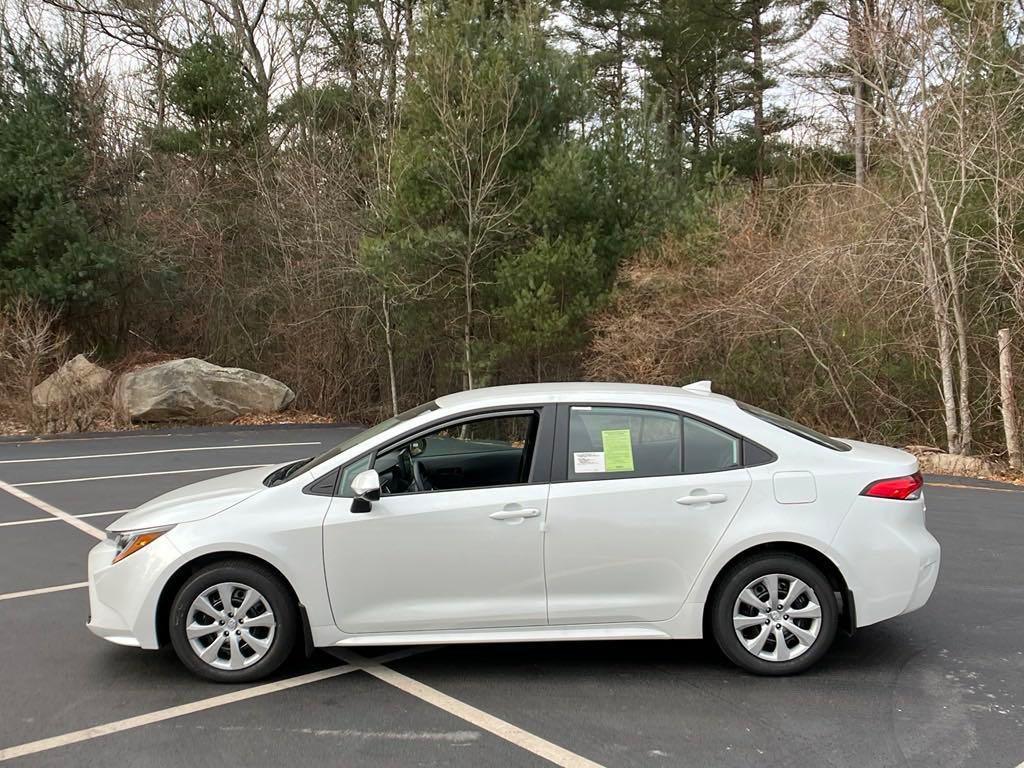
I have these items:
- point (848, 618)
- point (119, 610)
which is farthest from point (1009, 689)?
point (119, 610)

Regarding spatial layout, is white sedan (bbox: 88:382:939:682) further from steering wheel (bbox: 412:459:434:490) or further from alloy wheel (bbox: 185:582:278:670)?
steering wheel (bbox: 412:459:434:490)

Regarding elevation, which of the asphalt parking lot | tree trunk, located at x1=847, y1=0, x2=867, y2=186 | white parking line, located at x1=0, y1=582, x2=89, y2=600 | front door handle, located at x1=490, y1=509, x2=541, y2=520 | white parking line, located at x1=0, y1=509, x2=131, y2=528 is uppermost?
tree trunk, located at x1=847, y1=0, x2=867, y2=186

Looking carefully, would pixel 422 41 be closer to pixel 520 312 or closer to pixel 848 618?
pixel 520 312

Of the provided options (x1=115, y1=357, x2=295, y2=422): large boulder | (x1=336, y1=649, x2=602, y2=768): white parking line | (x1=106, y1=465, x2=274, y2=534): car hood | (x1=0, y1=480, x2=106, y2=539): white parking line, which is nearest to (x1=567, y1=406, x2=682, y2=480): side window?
(x1=336, y1=649, x2=602, y2=768): white parking line

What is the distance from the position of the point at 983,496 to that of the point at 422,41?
12142mm

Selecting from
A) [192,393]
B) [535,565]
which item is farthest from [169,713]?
[192,393]

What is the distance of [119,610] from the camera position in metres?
4.53

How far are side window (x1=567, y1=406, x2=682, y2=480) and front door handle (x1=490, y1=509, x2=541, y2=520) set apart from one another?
28 cm

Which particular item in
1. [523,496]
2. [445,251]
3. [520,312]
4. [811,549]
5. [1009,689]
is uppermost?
[445,251]

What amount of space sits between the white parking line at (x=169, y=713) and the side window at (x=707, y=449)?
1955 mm

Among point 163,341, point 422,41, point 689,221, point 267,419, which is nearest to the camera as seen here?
point 689,221

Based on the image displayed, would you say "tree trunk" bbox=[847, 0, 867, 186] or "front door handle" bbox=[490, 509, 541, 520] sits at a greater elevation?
"tree trunk" bbox=[847, 0, 867, 186]

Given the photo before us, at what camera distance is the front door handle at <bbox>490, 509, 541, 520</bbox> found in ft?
14.7

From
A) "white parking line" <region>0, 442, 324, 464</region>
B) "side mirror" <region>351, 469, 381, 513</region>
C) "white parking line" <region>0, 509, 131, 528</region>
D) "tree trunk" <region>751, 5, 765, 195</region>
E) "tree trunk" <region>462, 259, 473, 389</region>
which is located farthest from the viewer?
"tree trunk" <region>751, 5, 765, 195</region>
